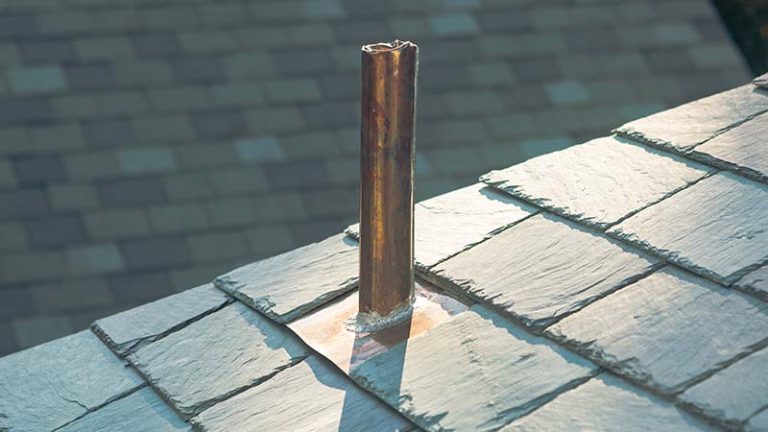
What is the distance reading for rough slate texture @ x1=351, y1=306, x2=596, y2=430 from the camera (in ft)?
7.00

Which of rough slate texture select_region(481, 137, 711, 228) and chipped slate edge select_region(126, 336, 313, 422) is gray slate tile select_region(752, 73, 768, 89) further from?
chipped slate edge select_region(126, 336, 313, 422)

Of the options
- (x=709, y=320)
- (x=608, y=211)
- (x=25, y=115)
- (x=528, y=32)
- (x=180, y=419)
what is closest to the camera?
(x=709, y=320)

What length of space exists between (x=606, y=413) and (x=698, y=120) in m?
1.11

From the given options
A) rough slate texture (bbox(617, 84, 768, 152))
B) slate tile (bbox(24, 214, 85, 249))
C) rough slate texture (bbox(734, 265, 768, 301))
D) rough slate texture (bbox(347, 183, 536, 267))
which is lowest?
slate tile (bbox(24, 214, 85, 249))

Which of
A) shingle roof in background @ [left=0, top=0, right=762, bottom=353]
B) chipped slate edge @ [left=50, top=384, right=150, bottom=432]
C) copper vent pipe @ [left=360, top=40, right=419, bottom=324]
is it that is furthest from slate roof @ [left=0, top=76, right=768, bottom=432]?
shingle roof in background @ [left=0, top=0, right=762, bottom=353]

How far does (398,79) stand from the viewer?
243 centimetres

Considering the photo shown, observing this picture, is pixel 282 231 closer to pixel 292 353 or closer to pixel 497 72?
pixel 497 72

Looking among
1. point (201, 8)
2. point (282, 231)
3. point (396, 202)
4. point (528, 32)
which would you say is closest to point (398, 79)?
point (396, 202)

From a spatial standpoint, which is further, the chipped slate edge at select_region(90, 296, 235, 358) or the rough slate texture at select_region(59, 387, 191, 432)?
the chipped slate edge at select_region(90, 296, 235, 358)

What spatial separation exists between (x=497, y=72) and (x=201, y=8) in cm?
172

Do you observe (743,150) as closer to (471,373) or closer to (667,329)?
(667,329)

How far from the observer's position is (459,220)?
283 centimetres

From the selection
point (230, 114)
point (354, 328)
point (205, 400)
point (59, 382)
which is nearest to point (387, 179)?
point (354, 328)

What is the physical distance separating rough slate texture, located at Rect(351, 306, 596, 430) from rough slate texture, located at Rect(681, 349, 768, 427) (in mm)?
216
